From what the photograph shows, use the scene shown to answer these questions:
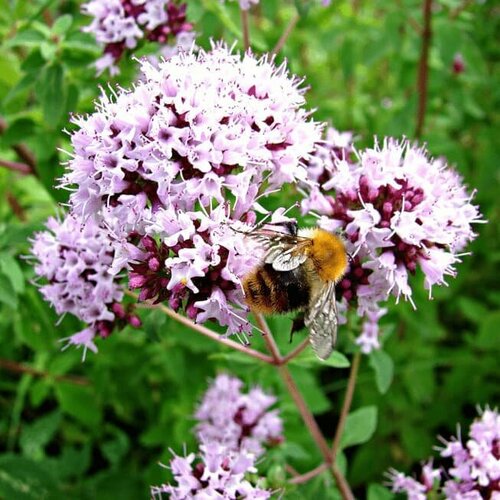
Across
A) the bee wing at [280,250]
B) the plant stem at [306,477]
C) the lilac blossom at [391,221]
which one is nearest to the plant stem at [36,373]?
the plant stem at [306,477]

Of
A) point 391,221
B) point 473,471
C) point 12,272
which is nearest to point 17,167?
point 12,272

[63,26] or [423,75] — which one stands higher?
[423,75]

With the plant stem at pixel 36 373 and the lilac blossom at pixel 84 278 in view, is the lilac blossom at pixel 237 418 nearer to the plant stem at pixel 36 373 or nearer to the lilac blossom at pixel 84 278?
the lilac blossom at pixel 84 278

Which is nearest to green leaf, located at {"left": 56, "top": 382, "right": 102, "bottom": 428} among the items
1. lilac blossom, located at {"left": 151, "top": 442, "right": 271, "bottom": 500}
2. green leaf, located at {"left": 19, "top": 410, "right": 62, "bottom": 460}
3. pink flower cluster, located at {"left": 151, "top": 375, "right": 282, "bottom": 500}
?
green leaf, located at {"left": 19, "top": 410, "right": 62, "bottom": 460}

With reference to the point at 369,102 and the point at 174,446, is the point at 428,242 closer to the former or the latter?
the point at 174,446

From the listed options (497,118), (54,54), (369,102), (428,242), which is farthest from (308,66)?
(428,242)

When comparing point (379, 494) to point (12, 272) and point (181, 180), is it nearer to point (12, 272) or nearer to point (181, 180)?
point (181, 180)
